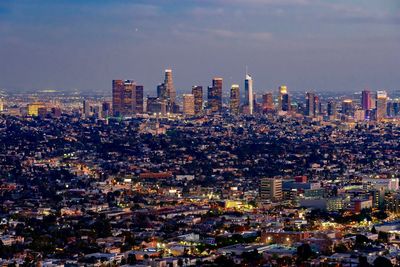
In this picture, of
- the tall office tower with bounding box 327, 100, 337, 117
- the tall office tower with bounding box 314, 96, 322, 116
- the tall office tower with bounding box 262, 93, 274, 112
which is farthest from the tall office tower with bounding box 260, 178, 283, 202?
the tall office tower with bounding box 262, 93, 274, 112

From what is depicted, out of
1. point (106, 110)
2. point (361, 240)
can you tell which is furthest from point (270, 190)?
point (106, 110)

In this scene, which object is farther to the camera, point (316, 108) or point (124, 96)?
point (316, 108)

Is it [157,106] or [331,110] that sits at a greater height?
[157,106]

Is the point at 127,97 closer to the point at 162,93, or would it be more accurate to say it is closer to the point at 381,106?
the point at 162,93

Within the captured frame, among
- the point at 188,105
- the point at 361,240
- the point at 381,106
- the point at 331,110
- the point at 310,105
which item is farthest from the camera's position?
the point at 381,106

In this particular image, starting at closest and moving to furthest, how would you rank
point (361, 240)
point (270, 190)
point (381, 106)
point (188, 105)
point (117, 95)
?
1. point (361, 240)
2. point (270, 190)
3. point (117, 95)
4. point (188, 105)
5. point (381, 106)

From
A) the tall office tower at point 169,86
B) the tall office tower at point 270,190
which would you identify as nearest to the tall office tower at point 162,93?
the tall office tower at point 169,86
